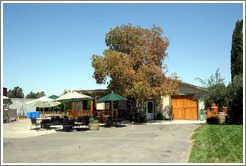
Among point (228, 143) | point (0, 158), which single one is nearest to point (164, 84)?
point (228, 143)

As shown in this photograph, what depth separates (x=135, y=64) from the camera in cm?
1858

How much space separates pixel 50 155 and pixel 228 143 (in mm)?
6254

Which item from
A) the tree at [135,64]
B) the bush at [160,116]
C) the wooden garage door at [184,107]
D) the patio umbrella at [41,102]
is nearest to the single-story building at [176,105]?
the wooden garage door at [184,107]

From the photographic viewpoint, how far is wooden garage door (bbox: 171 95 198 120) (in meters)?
21.0

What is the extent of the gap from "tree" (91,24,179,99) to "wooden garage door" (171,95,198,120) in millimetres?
3151

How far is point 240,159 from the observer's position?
6160 mm

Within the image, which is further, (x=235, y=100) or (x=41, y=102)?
(x=41, y=102)

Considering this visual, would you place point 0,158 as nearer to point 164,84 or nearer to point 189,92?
point 164,84

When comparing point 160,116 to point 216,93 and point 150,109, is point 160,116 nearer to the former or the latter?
point 150,109

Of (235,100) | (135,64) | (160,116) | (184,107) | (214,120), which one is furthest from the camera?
(160,116)

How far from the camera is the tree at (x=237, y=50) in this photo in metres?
19.3

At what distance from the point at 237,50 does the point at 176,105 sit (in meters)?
7.30

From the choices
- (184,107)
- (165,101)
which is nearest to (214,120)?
(184,107)

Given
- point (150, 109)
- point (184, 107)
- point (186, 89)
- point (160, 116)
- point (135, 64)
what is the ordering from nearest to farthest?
point (135, 64)
point (186, 89)
point (184, 107)
point (160, 116)
point (150, 109)
